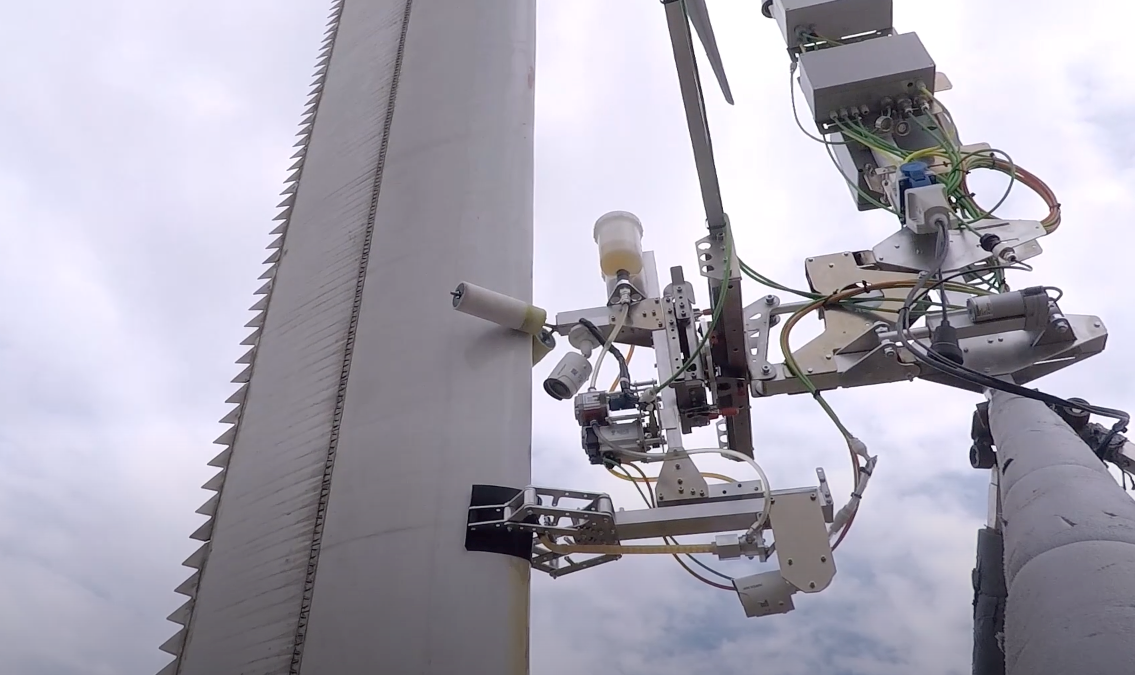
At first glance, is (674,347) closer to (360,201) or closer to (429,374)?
(429,374)

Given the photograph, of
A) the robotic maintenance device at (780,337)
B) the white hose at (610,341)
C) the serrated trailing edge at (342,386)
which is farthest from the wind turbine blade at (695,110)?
the serrated trailing edge at (342,386)

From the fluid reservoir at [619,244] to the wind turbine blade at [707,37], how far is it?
56cm

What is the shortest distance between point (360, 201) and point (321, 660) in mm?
1630

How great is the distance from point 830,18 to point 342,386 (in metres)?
2.92

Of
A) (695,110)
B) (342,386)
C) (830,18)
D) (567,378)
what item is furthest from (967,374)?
(830,18)

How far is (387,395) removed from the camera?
2449 mm

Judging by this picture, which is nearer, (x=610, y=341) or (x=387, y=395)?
(x=387, y=395)

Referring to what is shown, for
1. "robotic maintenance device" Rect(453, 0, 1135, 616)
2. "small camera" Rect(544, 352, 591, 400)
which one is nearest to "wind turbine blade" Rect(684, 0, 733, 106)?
"robotic maintenance device" Rect(453, 0, 1135, 616)

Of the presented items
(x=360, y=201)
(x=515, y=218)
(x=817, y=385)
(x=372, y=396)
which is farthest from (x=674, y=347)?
(x=360, y=201)

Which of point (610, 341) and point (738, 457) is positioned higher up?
point (610, 341)

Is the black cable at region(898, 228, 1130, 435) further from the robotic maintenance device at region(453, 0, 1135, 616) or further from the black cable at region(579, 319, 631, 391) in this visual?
the black cable at region(579, 319, 631, 391)

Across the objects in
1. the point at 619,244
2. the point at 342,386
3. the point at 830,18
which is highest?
the point at 830,18

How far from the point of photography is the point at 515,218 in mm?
2959

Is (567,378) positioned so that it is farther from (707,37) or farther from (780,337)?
(707,37)
